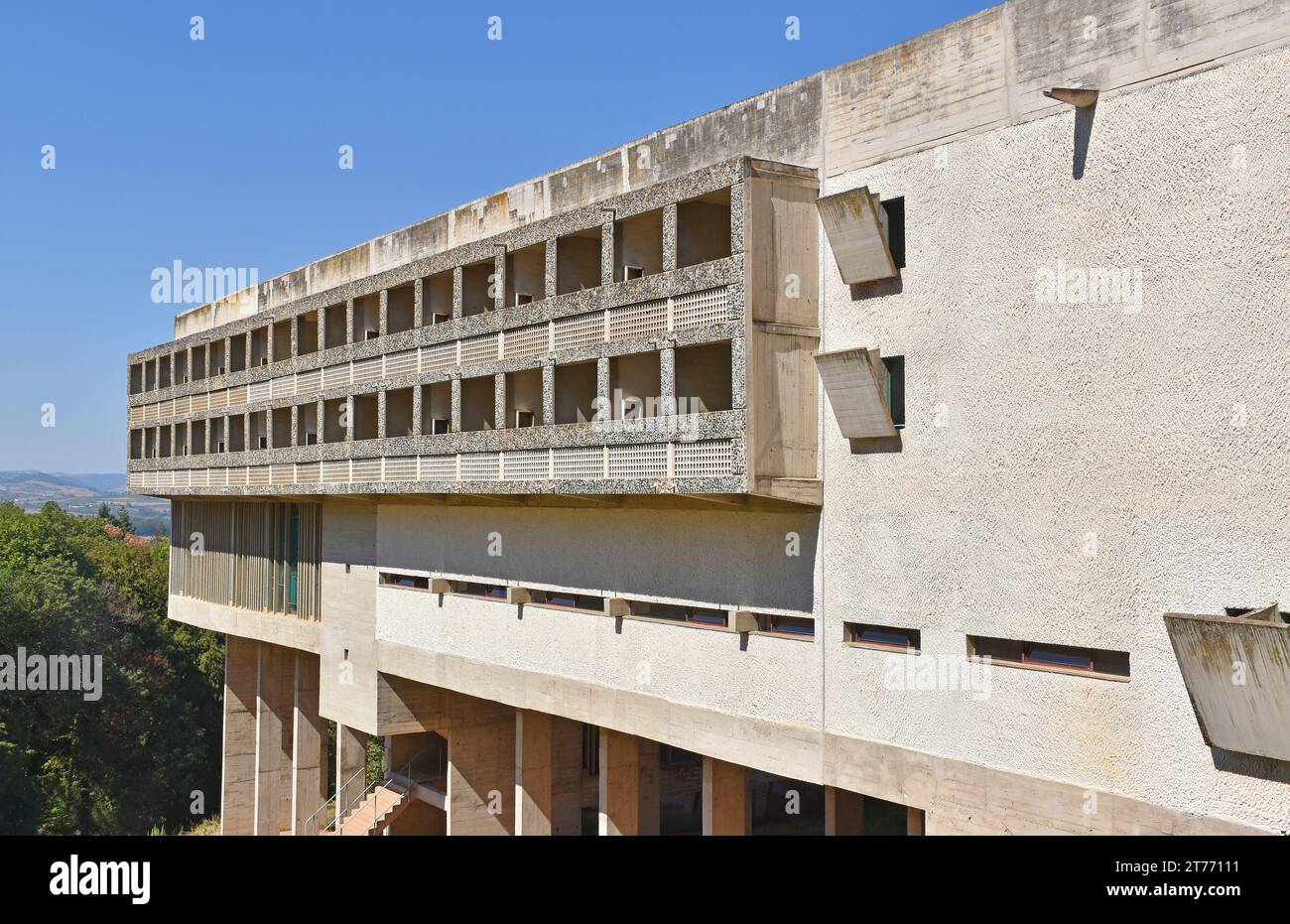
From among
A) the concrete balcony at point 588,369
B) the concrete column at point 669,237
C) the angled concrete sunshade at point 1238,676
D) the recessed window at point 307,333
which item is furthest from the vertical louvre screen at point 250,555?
the angled concrete sunshade at point 1238,676

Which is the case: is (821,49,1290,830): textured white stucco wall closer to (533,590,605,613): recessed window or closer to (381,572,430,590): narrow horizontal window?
(533,590,605,613): recessed window

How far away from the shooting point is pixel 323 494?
30.2 meters

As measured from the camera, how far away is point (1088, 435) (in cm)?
1465

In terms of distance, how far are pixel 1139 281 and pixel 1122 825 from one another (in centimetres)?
669

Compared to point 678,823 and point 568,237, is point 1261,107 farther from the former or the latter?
point 678,823

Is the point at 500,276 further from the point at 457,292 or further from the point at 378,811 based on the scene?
the point at 378,811

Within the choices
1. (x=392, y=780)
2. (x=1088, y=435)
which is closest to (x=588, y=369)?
(x=1088, y=435)

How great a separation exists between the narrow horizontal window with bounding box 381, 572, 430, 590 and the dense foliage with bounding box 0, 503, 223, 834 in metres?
28.1

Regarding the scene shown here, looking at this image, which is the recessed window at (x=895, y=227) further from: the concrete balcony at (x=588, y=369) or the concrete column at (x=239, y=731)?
the concrete column at (x=239, y=731)

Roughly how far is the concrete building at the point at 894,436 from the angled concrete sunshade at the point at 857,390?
0.23 feet

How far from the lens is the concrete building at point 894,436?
1341 centimetres

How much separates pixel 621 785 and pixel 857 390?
12.0 metres

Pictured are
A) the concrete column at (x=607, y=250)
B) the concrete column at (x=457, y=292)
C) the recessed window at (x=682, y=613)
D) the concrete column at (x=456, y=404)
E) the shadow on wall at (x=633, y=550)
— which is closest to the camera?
the shadow on wall at (x=633, y=550)
